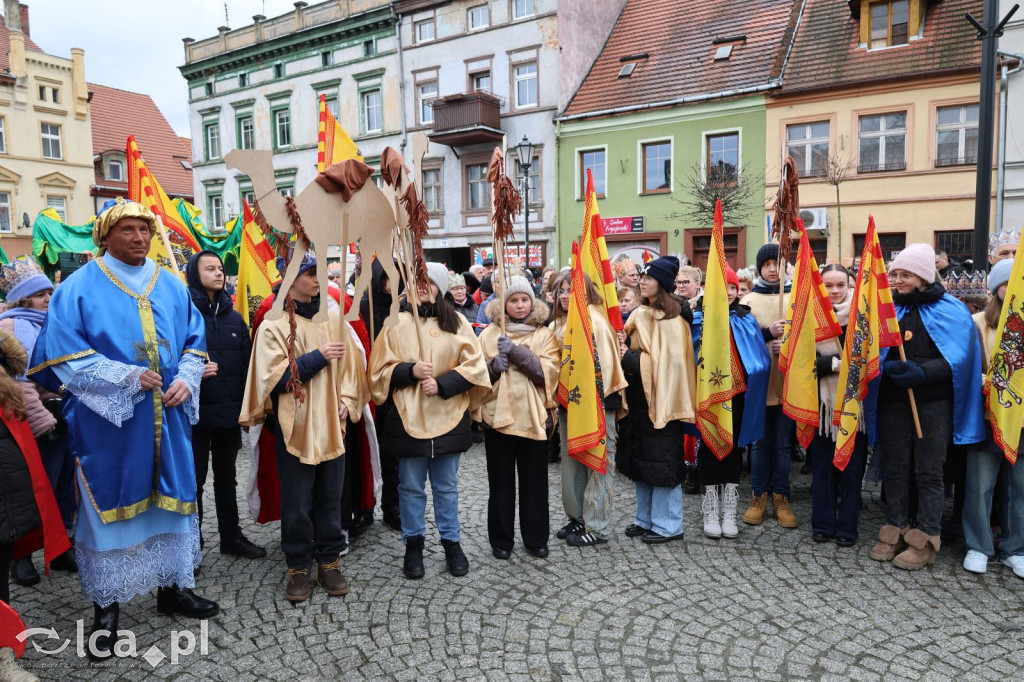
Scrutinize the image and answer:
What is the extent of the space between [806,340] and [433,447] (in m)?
2.55

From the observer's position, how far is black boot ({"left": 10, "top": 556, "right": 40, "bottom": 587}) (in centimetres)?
407

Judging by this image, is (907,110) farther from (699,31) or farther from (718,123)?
(699,31)

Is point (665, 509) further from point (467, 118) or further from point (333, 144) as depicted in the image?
point (467, 118)

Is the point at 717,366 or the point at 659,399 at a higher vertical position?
the point at 717,366

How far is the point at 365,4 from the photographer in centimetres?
2473

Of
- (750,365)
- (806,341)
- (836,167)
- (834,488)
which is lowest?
(834,488)

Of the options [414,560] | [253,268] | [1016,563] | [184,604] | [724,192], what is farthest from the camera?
[724,192]

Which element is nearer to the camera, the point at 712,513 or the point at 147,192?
the point at 712,513

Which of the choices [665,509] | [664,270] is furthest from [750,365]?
[665,509]

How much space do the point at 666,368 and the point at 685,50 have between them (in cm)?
1852

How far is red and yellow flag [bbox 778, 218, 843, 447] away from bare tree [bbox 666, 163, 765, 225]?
43.0 feet

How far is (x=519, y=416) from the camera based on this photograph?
4.23m

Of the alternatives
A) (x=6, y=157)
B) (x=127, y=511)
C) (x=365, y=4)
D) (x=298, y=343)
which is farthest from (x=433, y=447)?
(x=6, y=157)

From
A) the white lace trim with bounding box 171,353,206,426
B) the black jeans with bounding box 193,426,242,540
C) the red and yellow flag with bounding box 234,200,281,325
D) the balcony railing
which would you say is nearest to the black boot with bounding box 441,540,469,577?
the black jeans with bounding box 193,426,242,540
